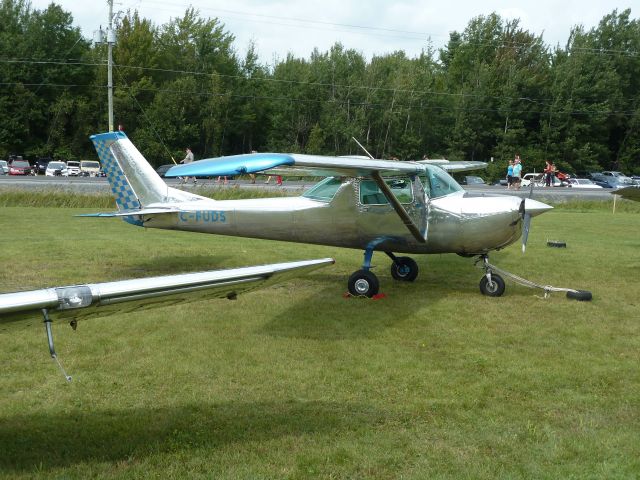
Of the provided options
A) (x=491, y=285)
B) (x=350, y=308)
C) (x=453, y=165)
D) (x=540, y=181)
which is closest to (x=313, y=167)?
(x=350, y=308)

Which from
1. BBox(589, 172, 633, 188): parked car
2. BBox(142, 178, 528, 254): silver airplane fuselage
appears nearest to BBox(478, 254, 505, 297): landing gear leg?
BBox(142, 178, 528, 254): silver airplane fuselage

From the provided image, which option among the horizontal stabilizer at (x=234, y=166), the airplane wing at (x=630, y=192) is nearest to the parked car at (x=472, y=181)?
the airplane wing at (x=630, y=192)

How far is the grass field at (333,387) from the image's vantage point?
4625 mm

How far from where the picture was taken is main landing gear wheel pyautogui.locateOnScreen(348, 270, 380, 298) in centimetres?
995

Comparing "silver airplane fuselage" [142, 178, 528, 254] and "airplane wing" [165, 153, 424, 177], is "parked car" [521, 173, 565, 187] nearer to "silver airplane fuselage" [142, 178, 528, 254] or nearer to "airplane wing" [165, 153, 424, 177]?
"silver airplane fuselage" [142, 178, 528, 254]

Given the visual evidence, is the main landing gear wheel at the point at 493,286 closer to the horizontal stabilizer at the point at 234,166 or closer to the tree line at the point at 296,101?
the horizontal stabilizer at the point at 234,166

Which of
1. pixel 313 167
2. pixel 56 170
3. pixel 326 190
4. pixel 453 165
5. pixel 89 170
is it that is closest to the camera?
pixel 313 167

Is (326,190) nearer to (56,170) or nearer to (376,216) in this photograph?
(376,216)

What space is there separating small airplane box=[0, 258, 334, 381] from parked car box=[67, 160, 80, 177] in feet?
176

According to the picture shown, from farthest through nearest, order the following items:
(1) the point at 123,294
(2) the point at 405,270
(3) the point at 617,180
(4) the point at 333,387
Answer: (3) the point at 617,180, (2) the point at 405,270, (4) the point at 333,387, (1) the point at 123,294

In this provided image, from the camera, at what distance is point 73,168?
56.0m

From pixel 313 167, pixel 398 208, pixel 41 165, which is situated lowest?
pixel 41 165

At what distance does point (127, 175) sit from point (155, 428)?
7.26 meters

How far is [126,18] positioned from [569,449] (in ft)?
240
